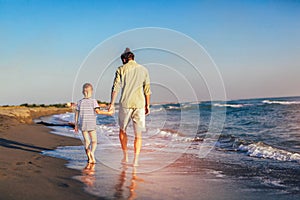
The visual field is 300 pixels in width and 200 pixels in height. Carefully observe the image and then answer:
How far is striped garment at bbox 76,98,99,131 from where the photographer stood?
19.5 feet

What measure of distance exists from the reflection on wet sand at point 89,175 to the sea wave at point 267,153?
380 centimetres

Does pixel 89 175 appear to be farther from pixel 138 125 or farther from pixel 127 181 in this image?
pixel 138 125

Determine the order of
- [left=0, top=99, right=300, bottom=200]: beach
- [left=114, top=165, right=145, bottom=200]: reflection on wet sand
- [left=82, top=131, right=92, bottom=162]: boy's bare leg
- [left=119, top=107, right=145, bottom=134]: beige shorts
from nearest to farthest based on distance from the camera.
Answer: [left=114, top=165, right=145, bottom=200]: reflection on wet sand < [left=0, top=99, right=300, bottom=200]: beach < [left=82, top=131, right=92, bottom=162]: boy's bare leg < [left=119, top=107, right=145, bottom=134]: beige shorts

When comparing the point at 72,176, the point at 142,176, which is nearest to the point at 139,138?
the point at 142,176

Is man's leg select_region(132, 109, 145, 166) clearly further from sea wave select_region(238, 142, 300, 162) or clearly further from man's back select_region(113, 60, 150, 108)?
sea wave select_region(238, 142, 300, 162)

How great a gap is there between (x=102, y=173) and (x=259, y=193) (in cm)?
219

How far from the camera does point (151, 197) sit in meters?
3.59

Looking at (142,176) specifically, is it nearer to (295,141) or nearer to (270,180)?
(270,180)

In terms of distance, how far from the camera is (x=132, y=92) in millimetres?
5867

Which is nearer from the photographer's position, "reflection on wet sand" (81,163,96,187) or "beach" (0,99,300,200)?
"beach" (0,99,300,200)

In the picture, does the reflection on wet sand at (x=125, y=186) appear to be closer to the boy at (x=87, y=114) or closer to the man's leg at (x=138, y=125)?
the man's leg at (x=138, y=125)

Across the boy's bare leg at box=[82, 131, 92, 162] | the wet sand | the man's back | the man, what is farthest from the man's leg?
the boy's bare leg at box=[82, 131, 92, 162]

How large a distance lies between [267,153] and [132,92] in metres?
3.61

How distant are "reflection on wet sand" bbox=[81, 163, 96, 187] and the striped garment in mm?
730
